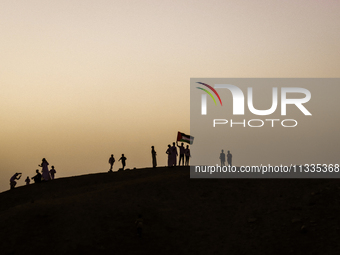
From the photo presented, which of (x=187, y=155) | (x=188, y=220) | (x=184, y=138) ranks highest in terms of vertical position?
(x=184, y=138)

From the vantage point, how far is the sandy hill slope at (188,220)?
55.8 ft

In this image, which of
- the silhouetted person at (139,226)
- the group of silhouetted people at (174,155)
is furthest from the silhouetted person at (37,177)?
the silhouetted person at (139,226)

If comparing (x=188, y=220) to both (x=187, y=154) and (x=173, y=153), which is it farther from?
(x=187, y=154)

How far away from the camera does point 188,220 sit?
1975cm

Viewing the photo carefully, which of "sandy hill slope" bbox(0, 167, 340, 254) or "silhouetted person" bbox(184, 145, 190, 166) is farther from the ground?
"silhouetted person" bbox(184, 145, 190, 166)

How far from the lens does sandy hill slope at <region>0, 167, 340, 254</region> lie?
55.8 feet

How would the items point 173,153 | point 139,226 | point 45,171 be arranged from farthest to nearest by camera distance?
point 45,171 → point 173,153 → point 139,226

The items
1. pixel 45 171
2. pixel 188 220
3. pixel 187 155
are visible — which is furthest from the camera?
pixel 187 155

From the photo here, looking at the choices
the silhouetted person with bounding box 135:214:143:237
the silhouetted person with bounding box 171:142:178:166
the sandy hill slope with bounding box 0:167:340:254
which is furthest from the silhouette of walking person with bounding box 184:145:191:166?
the silhouetted person with bounding box 135:214:143:237

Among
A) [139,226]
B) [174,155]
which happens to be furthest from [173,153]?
[139,226]

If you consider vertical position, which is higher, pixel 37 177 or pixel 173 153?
pixel 173 153

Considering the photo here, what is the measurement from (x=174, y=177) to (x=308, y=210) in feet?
30.8

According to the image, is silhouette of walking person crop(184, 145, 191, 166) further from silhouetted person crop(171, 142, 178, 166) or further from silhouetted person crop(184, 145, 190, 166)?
silhouetted person crop(171, 142, 178, 166)

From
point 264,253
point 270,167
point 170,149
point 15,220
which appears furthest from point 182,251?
point 170,149
